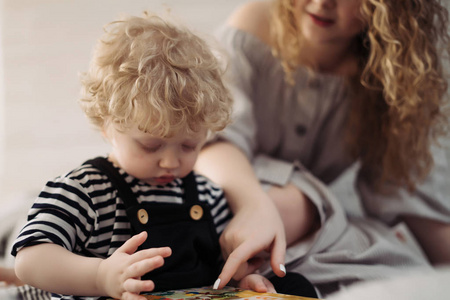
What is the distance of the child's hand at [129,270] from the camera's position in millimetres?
502

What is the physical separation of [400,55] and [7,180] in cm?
112

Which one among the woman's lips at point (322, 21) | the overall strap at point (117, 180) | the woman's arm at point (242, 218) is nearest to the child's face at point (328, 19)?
the woman's lips at point (322, 21)

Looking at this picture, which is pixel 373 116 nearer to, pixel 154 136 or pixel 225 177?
pixel 225 177

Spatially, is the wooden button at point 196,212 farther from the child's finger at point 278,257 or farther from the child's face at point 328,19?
the child's face at point 328,19

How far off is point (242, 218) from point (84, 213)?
0.23 meters

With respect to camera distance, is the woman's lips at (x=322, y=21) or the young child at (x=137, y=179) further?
the woman's lips at (x=322, y=21)

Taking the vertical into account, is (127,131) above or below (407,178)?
above

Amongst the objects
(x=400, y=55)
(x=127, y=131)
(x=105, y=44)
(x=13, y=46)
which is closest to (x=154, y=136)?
(x=127, y=131)

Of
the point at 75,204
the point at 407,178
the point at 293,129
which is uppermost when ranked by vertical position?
the point at 75,204

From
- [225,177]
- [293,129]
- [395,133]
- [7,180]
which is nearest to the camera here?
[225,177]

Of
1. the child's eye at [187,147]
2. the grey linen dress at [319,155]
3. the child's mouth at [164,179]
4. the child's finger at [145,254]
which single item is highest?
the child's eye at [187,147]

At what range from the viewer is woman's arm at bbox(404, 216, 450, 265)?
101 centimetres

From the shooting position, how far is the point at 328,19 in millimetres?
893

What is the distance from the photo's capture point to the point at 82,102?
66 cm
